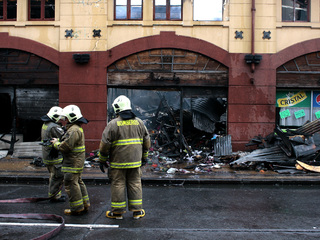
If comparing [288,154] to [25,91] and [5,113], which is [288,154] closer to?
[25,91]

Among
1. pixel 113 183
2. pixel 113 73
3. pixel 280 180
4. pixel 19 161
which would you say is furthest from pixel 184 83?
pixel 113 183

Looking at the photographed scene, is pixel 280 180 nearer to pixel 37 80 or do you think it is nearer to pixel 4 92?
pixel 37 80

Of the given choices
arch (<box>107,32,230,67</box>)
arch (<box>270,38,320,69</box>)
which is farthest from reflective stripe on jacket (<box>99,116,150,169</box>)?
arch (<box>270,38,320,69</box>)

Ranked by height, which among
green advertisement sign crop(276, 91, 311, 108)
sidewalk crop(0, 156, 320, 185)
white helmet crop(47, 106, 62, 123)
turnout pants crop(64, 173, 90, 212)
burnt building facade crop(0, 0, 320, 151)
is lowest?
sidewalk crop(0, 156, 320, 185)

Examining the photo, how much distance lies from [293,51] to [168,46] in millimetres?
4321

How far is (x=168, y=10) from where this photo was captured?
1175 cm

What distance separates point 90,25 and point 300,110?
26.2 ft

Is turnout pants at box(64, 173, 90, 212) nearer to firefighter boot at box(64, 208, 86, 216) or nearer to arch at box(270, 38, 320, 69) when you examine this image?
firefighter boot at box(64, 208, 86, 216)

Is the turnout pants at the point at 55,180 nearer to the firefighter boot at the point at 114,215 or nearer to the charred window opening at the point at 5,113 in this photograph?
the firefighter boot at the point at 114,215

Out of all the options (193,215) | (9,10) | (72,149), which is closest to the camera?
(72,149)

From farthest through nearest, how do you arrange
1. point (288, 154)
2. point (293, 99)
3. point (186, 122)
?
point (186, 122)
point (293, 99)
point (288, 154)

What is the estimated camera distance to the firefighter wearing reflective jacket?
17.3 ft

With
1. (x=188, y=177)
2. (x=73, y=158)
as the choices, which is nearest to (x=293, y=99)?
(x=188, y=177)

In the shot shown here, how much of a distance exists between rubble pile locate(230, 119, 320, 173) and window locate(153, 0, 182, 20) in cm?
527
